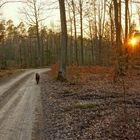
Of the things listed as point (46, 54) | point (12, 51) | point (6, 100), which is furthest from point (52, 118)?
point (12, 51)

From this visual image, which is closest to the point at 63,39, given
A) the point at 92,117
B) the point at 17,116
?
the point at 17,116

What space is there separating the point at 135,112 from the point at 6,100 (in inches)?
347

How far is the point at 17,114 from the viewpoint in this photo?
1516 centimetres

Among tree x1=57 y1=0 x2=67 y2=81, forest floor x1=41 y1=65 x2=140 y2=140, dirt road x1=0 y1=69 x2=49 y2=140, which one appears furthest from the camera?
tree x1=57 y1=0 x2=67 y2=81

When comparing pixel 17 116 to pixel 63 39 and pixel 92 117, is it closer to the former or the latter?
pixel 92 117

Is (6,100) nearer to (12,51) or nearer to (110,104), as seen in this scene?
(110,104)

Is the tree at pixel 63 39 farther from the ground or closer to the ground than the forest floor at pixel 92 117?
farther from the ground

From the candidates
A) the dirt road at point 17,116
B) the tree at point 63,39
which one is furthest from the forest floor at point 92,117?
the tree at point 63,39

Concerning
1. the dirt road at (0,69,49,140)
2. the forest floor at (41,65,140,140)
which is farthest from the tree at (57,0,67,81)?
the forest floor at (41,65,140,140)

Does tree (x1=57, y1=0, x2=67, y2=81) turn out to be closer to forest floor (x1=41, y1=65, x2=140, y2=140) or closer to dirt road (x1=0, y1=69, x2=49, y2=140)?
dirt road (x1=0, y1=69, x2=49, y2=140)

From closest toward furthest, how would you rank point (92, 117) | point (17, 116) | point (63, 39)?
point (92, 117) → point (17, 116) → point (63, 39)

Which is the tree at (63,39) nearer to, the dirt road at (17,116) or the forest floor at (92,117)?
the dirt road at (17,116)

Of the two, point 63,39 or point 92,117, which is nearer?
point 92,117

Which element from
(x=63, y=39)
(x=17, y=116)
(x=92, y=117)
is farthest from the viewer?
(x=63, y=39)
